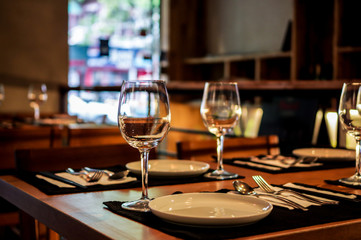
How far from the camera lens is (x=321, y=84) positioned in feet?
6.75

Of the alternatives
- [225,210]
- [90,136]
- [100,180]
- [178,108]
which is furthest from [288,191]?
[178,108]

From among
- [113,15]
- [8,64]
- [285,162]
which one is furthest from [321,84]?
[113,15]

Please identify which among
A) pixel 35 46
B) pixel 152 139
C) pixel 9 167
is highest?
pixel 35 46

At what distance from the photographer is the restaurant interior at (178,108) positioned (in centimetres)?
82

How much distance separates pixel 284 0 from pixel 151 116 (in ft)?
16.6

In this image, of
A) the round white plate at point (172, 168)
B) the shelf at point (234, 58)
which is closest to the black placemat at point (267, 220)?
the round white plate at point (172, 168)

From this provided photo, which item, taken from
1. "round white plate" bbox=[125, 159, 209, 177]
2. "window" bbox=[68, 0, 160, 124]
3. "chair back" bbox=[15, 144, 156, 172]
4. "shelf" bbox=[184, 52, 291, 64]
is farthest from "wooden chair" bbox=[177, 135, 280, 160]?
"window" bbox=[68, 0, 160, 124]

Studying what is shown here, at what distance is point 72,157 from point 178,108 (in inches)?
183

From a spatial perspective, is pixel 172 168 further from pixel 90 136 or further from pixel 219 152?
pixel 90 136

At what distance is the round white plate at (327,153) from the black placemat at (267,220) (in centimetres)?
57

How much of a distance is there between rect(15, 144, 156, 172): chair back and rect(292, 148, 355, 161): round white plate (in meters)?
0.47

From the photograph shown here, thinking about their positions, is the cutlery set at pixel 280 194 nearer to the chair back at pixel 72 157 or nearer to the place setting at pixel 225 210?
the place setting at pixel 225 210

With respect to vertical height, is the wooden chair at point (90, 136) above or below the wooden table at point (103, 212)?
above

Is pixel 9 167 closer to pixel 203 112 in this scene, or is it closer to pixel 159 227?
pixel 203 112
